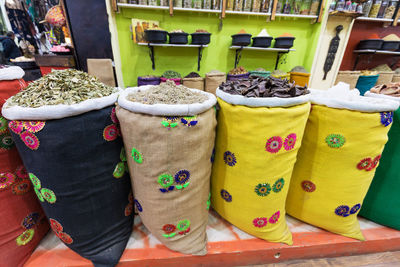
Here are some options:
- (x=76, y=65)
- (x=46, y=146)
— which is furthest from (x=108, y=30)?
(x=46, y=146)

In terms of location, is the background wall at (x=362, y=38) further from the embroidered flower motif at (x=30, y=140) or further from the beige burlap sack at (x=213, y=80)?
the embroidered flower motif at (x=30, y=140)

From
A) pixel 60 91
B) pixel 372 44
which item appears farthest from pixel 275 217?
pixel 372 44

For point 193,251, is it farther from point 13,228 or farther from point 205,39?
point 205,39

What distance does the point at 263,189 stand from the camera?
32.0 inches

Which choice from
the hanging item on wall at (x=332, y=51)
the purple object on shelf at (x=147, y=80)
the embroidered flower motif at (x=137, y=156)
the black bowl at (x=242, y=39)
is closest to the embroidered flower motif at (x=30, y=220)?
the embroidered flower motif at (x=137, y=156)

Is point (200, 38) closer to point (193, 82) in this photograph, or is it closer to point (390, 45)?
point (193, 82)

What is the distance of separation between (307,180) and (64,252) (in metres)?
1.22

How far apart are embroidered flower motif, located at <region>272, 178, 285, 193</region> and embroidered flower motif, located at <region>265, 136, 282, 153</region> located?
0.16 metres

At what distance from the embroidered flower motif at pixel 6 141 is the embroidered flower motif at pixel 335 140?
130 centimetres

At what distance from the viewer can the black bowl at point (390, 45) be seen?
3074mm

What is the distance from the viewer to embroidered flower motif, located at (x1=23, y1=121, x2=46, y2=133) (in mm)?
575

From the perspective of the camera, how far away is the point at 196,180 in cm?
76

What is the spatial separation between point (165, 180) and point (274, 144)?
0.46 m

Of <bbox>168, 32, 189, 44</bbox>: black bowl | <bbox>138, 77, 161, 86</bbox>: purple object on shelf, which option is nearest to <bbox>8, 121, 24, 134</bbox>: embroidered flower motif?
<bbox>138, 77, 161, 86</bbox>: purple object on shelf
